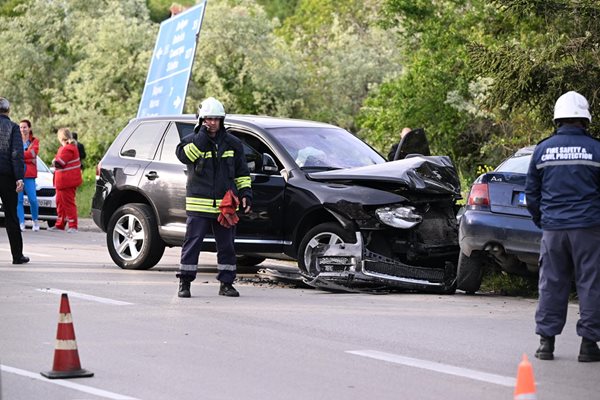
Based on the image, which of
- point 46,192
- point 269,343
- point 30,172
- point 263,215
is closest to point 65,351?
point 269,343

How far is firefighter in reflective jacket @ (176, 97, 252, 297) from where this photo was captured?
39.4 feet

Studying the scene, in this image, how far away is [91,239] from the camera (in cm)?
2025

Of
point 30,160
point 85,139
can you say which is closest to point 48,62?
point 85,139

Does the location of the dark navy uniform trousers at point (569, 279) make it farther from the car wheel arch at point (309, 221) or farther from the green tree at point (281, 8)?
the green tree at point (281, 8)

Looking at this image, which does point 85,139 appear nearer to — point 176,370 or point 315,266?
point 315,266

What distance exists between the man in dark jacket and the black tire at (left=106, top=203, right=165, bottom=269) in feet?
3.82

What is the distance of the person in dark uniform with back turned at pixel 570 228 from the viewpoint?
340 inches

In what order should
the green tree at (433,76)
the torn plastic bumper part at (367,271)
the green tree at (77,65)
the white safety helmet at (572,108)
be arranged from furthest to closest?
the green tree at (77,65), the green tree at (433,76), the torn plastic bumper part at (367,271), the white safety helmet at (572,108)

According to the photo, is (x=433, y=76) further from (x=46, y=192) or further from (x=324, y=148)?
(x=324, y=148)

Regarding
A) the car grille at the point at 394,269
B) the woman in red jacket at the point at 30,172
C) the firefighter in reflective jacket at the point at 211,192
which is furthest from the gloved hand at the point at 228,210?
the woman in red jacket at the point at 30,172

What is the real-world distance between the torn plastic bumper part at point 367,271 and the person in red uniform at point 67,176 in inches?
385

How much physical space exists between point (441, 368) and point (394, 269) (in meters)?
4.38

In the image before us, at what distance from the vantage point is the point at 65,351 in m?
7.71

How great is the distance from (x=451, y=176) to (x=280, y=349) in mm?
4783
